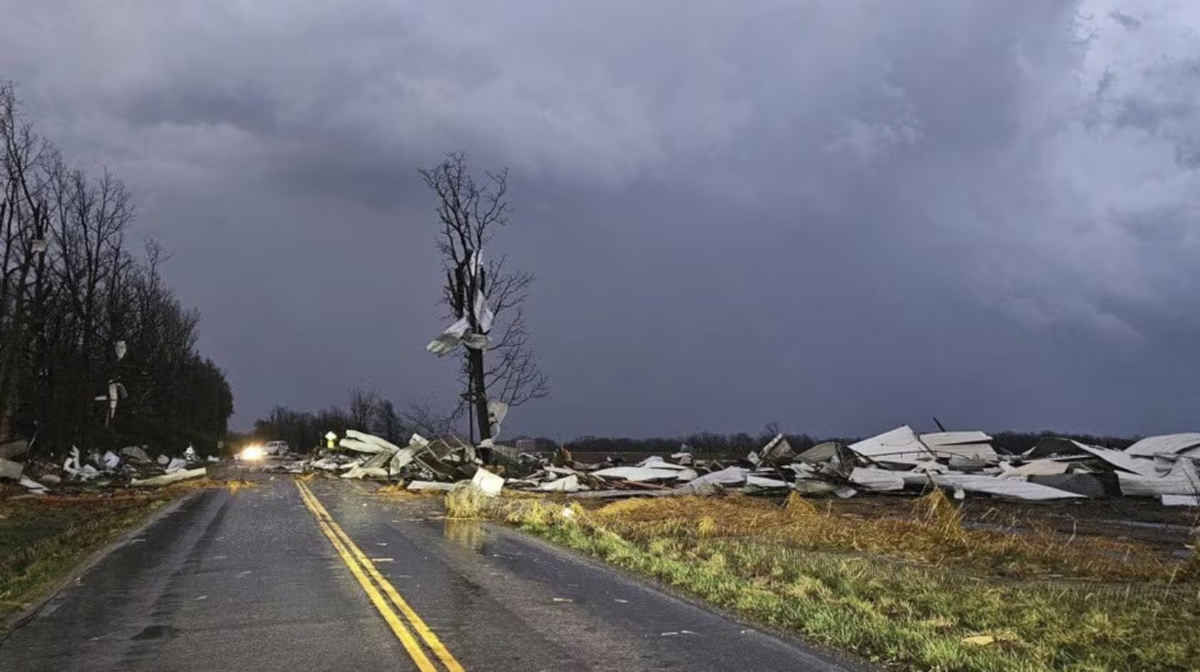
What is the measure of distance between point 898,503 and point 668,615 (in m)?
19.7

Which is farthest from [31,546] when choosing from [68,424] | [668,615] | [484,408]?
[68,424]

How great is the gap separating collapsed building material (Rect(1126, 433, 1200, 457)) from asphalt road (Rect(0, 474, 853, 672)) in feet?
87.4

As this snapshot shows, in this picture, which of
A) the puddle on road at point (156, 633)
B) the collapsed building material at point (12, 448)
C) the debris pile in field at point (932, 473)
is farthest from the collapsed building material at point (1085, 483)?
the collapsed building material at point (12, 448)

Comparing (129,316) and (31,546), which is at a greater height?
(129,316)

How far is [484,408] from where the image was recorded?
121 ft

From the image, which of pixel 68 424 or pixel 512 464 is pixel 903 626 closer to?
pixel 512 464

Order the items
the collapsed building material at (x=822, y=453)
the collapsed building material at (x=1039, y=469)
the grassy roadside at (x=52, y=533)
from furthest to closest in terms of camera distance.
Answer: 1. the collapsed building material at (x=822, y=453)
2. the collapsed building material at (x=1039, y=469)
3. the grassy roadside at (x=52, y=533)

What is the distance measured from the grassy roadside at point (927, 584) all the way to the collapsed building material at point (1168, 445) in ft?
57.8

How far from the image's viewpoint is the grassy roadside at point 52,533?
11930 millimetres

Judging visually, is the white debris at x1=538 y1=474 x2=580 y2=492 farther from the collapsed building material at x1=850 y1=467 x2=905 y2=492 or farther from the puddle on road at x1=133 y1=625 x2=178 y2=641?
the puddle on road at x1=133 y1=625 x2=178 y2=641

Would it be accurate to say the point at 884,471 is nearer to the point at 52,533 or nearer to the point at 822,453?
the point at 822,453

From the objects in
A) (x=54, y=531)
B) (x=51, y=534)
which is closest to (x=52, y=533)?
(x=51, y=534)

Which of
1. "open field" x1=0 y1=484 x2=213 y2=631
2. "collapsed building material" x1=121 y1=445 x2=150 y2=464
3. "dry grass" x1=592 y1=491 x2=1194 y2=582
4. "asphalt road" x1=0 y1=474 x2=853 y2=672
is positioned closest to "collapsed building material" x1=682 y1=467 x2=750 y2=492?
"dry grass" x1=592 y1=491 x2=1194 y2=582

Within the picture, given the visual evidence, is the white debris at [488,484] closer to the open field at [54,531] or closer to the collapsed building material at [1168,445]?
the open field at [54,531]
